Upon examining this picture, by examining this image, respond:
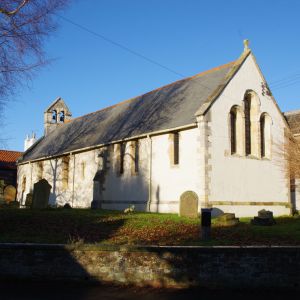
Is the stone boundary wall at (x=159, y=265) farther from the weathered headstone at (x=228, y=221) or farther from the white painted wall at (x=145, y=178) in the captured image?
the white painted wall at (x=145, y=178)

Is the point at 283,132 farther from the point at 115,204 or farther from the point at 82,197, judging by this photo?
the point at 82,197

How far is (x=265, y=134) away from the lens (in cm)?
2562

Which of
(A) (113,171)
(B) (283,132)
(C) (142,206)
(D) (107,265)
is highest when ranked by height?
(B) (283,132)

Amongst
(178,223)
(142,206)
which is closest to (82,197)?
(142,206)

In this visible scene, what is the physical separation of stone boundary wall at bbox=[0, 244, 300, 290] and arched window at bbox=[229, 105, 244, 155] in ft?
44.3

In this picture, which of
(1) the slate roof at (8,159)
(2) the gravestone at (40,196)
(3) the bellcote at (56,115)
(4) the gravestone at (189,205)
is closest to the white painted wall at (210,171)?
(4) the gravestone at (189,205)

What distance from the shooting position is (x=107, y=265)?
10648mm

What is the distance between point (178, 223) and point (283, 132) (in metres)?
12.7

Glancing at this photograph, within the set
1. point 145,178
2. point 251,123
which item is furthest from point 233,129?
point 145,178

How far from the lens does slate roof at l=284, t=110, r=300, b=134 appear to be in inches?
1185

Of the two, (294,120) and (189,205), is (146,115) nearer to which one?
(189,205)

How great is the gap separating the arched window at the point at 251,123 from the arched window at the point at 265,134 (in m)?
0.76

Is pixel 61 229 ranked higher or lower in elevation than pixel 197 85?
lower

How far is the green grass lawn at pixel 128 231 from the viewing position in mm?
13406
